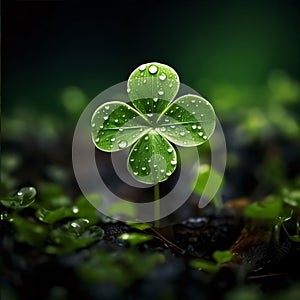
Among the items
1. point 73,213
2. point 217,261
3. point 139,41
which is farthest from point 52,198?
point 139,41

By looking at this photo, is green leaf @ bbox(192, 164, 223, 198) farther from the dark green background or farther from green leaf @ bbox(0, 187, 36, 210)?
the dark green background

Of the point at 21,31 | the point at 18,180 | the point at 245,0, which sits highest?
the point at 245,0

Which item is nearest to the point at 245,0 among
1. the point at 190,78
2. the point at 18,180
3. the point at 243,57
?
the point at 243,57

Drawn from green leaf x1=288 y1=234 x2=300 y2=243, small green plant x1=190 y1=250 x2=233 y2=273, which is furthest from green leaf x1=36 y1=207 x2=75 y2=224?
green leaf x1=288 y1=234 x2=300 y2=243

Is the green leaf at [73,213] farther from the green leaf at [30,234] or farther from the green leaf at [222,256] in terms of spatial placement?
the green leaf at [222,256]

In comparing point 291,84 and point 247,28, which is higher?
point 247,28

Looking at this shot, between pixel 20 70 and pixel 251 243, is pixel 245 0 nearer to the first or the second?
pixel 20 70

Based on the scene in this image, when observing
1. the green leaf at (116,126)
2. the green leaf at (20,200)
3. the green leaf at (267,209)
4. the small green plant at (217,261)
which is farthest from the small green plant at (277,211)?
the green leaf at (20,200)
